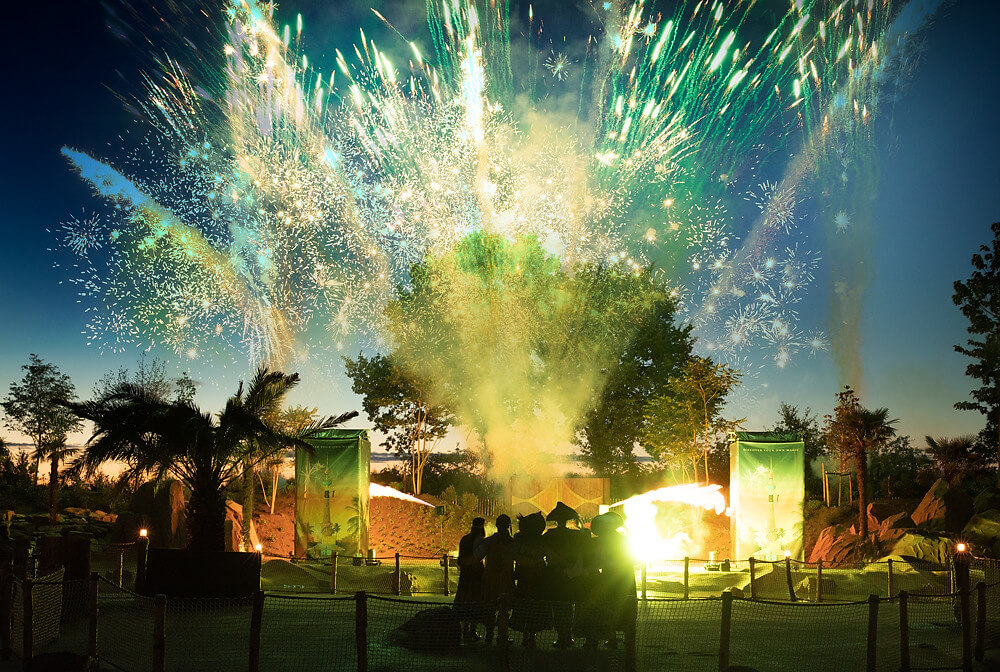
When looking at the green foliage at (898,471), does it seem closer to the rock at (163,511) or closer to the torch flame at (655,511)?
the torch flame at (655,511)

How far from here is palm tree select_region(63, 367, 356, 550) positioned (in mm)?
13414

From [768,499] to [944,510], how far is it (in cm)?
559

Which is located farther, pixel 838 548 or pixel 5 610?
pixel 838 548

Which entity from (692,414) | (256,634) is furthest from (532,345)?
(256,634)

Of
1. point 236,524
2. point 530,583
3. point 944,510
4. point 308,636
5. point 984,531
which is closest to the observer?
point 530,583

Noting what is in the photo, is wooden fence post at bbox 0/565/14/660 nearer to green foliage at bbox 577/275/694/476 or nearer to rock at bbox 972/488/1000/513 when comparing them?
rock at bbox 972/488/1000/513

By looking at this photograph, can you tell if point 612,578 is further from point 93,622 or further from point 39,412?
point 39,412

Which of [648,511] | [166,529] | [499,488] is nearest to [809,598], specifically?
[648,511]

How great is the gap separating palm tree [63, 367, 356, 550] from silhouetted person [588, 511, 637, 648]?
7447mm

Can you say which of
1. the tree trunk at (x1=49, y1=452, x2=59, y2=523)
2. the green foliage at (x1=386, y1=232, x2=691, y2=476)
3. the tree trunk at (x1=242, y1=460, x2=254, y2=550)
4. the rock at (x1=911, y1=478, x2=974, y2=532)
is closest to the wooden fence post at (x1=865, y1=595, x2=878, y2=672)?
the rock at (x1=911, y1=478, x2=974, y2=532)

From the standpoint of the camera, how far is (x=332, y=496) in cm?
1988

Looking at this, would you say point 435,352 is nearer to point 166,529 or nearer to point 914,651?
point 166,529

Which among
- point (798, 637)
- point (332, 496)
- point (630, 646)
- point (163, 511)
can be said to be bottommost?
point (798, 637)

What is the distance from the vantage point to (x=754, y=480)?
19.7 meters
